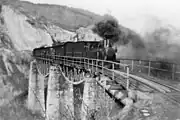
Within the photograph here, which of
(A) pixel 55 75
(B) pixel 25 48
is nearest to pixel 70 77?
(A) pixel 55 75

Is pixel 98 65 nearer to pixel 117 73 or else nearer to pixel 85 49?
pixel 117 73

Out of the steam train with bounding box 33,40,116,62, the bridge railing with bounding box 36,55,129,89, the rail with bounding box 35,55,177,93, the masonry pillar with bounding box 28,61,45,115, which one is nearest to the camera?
the rail with bounding box 35,55,177,93

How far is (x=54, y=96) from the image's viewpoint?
14.7 m

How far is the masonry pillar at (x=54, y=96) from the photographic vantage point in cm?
1468

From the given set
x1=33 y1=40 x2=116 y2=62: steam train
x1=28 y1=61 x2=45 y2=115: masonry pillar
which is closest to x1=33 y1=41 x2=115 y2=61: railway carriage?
x1=33 y1=40 x2=116 y2=62: steam train

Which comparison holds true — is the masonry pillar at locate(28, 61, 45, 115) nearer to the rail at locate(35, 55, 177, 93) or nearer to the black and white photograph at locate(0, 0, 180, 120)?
the black and white photograph at locate(0, 0, 180, 120)

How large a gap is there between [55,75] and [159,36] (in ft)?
41.0

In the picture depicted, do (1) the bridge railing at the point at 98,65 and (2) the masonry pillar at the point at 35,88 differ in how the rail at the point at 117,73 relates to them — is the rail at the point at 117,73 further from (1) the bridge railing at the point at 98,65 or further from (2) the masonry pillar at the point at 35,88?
(2) the masonry pillar at the point at 35,88

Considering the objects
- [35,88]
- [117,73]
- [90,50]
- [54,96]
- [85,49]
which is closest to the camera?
[117,73]

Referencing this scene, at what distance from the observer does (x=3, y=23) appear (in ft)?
128

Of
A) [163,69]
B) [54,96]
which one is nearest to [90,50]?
[54,96]

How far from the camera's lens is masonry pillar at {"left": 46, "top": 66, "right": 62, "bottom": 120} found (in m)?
14.7

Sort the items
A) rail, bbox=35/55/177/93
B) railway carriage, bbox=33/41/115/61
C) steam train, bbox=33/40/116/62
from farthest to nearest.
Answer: railway carriage, bbox=33/41/115/61 < steam train, bbox=33/40/116/62 < rail, bbox=35/55/177/93

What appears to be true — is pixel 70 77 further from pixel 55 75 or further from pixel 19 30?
pixel 19 30
